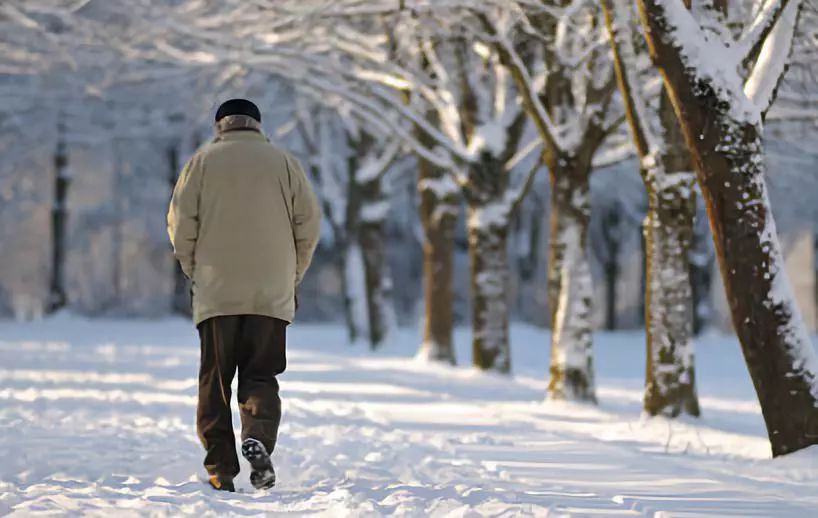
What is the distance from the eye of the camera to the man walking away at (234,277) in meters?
5.83

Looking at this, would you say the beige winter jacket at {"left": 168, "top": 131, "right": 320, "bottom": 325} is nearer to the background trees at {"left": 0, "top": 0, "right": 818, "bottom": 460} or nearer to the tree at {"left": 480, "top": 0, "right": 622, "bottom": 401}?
the background trees at {"left": 0, "top": 0, "right": 818, "bottom": 460}

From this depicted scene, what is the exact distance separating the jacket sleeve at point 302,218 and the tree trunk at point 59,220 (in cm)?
2758

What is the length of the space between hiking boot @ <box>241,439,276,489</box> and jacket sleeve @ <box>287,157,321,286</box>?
892 mm

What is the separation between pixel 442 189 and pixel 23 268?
1169 inches

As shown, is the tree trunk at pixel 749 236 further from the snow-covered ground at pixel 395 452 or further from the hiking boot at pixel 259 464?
the hiking boot at pixel 259 464

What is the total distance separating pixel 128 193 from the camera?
36.8m

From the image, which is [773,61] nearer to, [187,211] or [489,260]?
[187,211]

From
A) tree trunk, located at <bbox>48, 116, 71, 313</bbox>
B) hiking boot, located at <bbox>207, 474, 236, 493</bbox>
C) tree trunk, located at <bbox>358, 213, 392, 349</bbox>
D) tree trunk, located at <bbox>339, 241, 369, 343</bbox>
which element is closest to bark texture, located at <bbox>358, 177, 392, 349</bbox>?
tree trunk, located at <bbox>358, 213, 392, 349</bbox>

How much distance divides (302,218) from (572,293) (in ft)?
21.0

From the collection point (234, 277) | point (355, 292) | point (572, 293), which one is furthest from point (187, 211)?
point (355, 292)

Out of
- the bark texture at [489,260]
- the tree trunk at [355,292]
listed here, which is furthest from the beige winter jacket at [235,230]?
the tree trunk at [355,292]

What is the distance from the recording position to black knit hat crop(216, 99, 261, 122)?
6.09 m

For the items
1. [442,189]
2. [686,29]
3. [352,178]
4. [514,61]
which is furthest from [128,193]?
[686,29]

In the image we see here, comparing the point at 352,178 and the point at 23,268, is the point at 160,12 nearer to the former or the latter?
the point at 352,178
